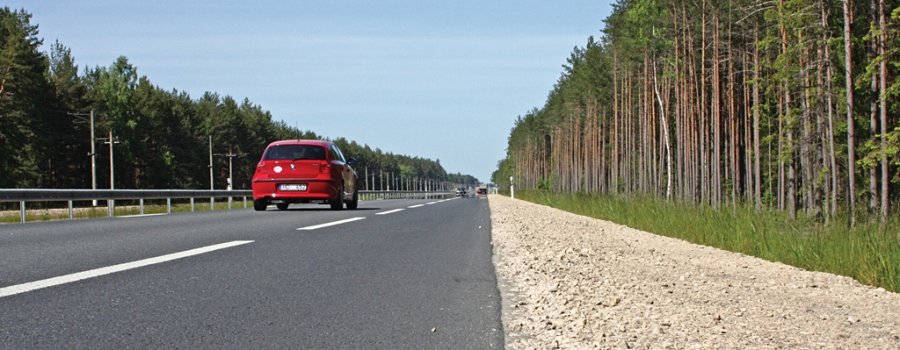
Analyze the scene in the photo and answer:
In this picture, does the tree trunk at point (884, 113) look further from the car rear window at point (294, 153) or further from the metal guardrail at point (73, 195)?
the metal guardrail at point (73, 195)

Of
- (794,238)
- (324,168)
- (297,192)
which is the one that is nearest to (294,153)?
(324,168)

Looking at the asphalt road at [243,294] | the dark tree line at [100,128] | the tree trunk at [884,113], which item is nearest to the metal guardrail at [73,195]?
the asphalt road at [243,294]

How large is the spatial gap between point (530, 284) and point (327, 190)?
13590 millimetres

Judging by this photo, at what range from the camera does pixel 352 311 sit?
4.70 meters

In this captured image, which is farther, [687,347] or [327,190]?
[327,190]

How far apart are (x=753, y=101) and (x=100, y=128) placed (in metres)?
60.7

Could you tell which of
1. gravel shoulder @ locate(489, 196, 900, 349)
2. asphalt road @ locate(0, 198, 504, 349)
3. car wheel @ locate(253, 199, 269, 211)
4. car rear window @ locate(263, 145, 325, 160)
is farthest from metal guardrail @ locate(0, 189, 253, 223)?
gravel shoulder @ locate(489, 196, 900, 349)

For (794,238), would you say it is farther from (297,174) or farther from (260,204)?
(260,204)

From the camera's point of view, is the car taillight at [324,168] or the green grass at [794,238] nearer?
the green grass at [794,238]

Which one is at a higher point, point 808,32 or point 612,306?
point 808,32

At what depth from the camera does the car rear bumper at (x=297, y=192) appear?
1911cm

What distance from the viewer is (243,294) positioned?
523 cm

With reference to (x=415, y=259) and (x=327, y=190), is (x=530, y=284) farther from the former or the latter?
(x=327, y=190)

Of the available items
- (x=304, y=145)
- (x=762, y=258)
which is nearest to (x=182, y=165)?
(x=304, y=145)
